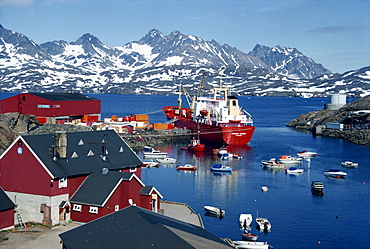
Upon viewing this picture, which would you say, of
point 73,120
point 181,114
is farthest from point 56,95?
point 181,114

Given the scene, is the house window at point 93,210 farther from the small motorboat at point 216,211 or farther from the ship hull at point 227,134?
the ship hull at point 227,134

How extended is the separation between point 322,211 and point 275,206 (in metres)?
3.51

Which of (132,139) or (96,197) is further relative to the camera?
(132,139)

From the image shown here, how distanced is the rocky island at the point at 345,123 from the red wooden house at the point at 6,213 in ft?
223

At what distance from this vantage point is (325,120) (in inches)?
4542

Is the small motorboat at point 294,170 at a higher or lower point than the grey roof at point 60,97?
lower

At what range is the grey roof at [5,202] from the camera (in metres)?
28.4

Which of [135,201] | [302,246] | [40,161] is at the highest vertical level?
[40,161]

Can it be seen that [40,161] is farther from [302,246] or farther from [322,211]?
[322,211]

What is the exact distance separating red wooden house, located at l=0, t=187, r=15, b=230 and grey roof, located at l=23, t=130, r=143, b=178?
2870 mm

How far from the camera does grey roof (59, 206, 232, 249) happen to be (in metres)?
19.4

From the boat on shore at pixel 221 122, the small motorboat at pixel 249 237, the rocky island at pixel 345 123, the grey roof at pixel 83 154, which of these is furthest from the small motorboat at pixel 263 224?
the rocky island at pixel 345 123

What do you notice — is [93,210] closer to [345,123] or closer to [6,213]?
[6,213]

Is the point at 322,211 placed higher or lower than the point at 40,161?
lower
